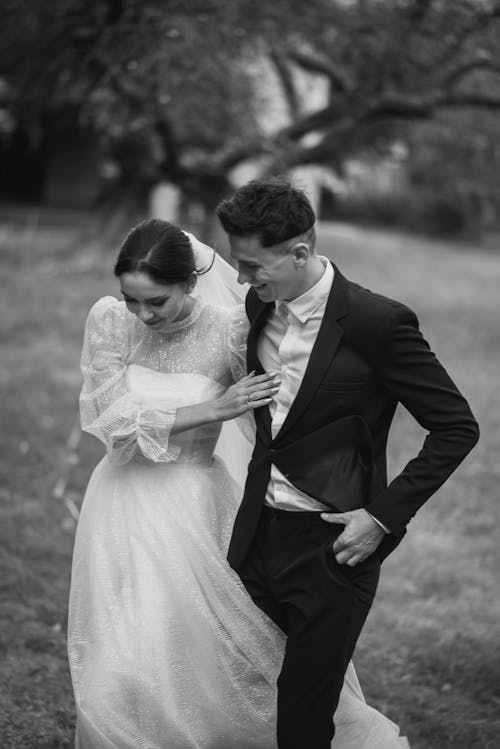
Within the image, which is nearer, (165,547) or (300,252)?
(300,252)

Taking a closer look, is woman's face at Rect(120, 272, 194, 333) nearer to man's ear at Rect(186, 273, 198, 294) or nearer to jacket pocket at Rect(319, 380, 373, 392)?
man's ear at Rect(186, 273, 198, 294)

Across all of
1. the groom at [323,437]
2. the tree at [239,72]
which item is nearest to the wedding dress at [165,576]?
the groom at [323,437]

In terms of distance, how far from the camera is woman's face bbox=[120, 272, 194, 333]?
3.38 metres

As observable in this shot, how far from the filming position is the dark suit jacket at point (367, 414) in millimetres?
2980

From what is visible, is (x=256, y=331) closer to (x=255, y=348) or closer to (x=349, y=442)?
(x=255, y=348)

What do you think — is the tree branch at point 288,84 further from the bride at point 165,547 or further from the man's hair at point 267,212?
the man's hair at point 267,212

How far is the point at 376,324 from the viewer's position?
2.98 m

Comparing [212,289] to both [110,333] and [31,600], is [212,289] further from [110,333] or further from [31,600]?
[31,600]

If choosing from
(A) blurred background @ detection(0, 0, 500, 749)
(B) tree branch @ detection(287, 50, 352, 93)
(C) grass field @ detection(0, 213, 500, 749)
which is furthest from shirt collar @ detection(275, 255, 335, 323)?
(B) tree branch @ detection(287, 50, 352, 93)

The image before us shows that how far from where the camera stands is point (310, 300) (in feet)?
10.3

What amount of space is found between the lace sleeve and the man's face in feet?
2.24

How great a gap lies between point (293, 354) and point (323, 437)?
0.28 m

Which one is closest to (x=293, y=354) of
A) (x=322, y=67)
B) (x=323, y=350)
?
(x=323, y=350)

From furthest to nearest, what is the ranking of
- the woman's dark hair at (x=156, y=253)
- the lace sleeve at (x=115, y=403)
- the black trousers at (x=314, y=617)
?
the lace sleeve at (x=115, y=403) < the woman's dark hair at (x=156, y=253) < the black trousers at (x=314, y=617)
